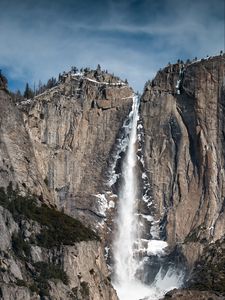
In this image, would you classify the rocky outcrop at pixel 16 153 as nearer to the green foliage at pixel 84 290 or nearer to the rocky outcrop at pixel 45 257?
the rocky outcrop at pixel 45 257

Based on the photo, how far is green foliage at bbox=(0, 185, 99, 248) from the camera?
167 metres

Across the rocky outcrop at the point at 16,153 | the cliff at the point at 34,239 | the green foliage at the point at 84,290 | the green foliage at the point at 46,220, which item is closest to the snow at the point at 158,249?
the cliff at the point at 34,239

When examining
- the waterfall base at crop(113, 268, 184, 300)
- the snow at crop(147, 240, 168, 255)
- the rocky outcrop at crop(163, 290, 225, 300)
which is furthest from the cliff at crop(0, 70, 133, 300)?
the snow at crop(147, 240, 168, 255)

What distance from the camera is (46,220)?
172625 millimetres

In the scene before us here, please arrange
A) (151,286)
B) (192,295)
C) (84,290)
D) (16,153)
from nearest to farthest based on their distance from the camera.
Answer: (84,290)
(192,295)
(16,153)
(151,286)

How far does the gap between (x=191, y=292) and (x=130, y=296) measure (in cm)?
1957

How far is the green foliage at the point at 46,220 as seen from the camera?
16688cm

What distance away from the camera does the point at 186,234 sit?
651 ft

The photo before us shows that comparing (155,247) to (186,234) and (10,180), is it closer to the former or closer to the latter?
(186,234)

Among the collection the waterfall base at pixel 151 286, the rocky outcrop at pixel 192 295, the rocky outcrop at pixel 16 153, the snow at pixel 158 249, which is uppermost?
the rocky outcrop at pixel 16 153

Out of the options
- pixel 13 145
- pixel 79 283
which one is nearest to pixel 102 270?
pixel 79 283

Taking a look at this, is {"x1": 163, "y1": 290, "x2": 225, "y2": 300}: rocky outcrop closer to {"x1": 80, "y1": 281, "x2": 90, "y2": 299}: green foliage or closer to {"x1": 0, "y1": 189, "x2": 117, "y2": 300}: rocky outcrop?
{"x1": 0, "y1": 189, "x2": 117, "y2": 300}: rocky outcrop

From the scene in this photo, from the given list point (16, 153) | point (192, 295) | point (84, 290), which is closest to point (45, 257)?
point (84, 290)

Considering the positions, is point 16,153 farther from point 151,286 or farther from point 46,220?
point 151,286
